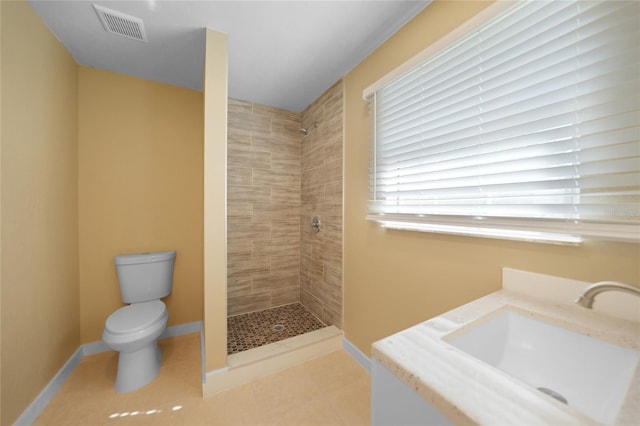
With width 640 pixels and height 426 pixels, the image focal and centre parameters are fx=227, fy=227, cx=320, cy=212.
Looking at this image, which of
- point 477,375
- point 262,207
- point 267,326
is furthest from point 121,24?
point 267,326

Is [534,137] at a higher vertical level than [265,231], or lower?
higher

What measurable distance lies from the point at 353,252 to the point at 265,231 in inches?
45.4

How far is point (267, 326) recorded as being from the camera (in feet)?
7.23

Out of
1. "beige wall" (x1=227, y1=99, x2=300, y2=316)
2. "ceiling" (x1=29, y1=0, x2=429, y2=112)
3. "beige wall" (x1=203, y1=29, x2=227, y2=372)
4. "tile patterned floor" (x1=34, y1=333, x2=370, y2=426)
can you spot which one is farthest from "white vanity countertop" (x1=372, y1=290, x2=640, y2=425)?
"beige wall" (x1=227, y1=99, x2=300, y2=316)

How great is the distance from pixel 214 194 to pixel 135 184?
43.0 inches

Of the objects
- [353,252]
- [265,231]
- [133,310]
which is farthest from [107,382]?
[353,252]

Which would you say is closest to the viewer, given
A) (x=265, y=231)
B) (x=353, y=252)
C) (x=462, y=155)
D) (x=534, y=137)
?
(x=534, y=137)

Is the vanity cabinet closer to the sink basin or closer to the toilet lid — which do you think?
the sink basin

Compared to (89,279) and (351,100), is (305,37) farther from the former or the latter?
(89,279)

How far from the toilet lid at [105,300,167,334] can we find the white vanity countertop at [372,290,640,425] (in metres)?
1.69

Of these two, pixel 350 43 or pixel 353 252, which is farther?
pixel 353 252

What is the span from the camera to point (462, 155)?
3.60 ft

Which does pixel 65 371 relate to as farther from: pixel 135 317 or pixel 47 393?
pixel 135 317

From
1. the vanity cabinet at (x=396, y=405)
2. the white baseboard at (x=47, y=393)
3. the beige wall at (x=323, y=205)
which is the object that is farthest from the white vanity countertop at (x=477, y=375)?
the white baseboard at (x=47, y=393)
